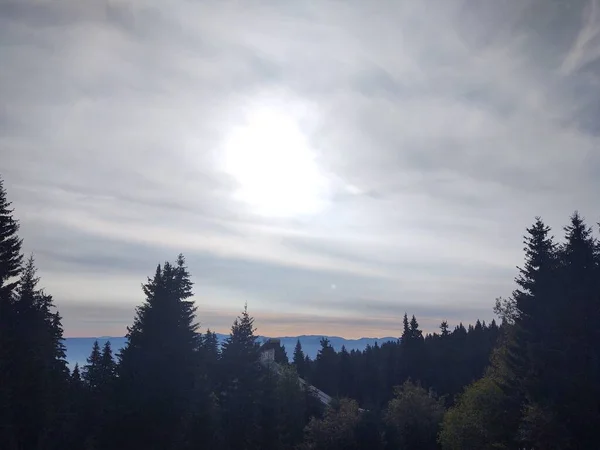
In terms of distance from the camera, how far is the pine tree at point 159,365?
25.0 m

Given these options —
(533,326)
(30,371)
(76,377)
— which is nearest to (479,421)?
(533,326)

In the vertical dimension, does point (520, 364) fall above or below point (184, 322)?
below

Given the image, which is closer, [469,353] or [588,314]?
[588,314]

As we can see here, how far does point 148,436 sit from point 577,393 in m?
23.9

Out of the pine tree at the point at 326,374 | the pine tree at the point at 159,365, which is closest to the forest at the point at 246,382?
the pine tree at the point at 159,365

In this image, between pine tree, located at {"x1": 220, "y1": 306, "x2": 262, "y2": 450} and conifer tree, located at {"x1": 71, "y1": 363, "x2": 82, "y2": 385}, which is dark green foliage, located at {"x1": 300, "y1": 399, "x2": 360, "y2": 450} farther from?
conifer tree, located at {"x1": 71, "y1": 363, "x2": 82, "y2": 385}

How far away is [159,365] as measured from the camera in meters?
26.2

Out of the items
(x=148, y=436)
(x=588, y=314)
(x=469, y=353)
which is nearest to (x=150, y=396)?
(x=148, y=436)

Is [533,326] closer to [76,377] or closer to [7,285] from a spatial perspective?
[7,285]

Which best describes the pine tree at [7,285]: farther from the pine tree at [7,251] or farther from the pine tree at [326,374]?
the pine tree at [326,374]

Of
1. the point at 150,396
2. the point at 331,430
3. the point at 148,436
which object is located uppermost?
the point at 150,396

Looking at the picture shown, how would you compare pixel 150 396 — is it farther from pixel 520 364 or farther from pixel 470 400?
pixel 470 400

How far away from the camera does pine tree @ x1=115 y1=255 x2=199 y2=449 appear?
25047mm

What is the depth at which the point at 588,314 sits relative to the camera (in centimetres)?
2944
